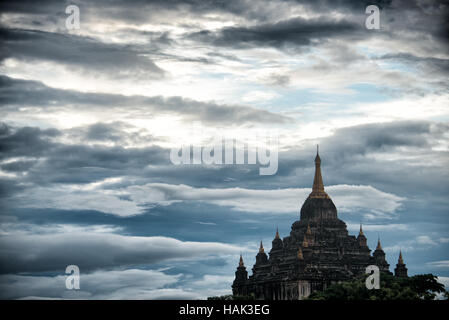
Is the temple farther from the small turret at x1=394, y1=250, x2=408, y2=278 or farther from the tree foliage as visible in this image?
the tree foliage

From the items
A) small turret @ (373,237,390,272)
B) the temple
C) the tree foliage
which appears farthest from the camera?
small turret @ (373,237,390,272)

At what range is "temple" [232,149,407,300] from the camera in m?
186

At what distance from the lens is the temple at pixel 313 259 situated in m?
186

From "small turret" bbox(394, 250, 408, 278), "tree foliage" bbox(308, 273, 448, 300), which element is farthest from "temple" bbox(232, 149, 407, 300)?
"tree foliage" bbox(308, 273, 448, 300)

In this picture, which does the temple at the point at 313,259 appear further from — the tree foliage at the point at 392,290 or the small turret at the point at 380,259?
the tree foliage at the point at 392,290

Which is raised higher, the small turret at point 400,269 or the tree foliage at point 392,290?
the small turret at point 400,269

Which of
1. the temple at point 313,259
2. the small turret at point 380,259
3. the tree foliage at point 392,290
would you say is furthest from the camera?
the small turret at point 380,259

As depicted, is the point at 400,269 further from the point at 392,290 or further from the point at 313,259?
the point at 392,290

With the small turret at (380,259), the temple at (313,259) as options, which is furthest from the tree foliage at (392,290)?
the small turret at (380,259)

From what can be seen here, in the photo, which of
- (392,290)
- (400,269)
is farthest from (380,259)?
(392,290)

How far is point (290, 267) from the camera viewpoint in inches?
7426
